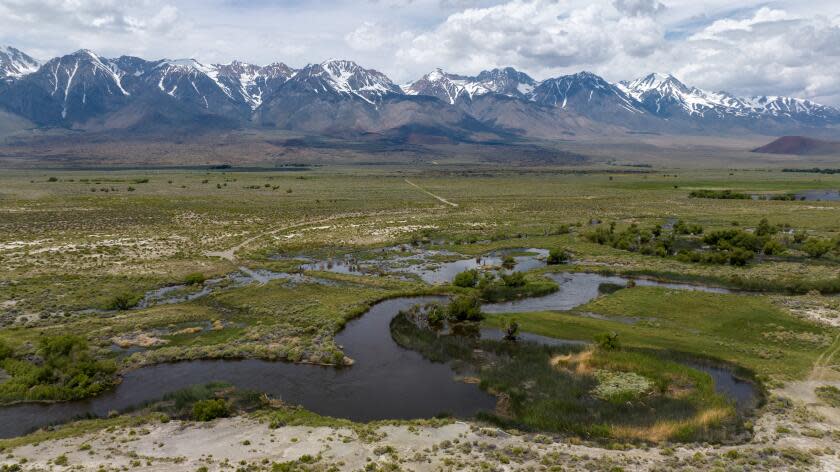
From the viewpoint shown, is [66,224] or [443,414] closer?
[443,414]

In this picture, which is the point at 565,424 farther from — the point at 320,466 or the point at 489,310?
the point at 489,310

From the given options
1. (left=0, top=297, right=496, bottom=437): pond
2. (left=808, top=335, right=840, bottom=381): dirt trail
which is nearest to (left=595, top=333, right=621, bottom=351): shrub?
(left=0, top=297, right=496, bottom=437): pond

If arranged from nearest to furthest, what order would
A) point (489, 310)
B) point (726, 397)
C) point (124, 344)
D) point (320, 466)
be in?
1. point (320, 466)
2. point (726, 397)
3. point (124, 344)
4. point (489, 310)

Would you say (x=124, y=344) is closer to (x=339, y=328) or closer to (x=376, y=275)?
(x=339, y=328)

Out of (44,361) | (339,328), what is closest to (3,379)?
(44,361)

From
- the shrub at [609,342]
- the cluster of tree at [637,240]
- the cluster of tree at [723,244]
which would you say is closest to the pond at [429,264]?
the cluster of tree at [637,240]

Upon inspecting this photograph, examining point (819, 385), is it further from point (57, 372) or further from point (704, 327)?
point (57, 372)

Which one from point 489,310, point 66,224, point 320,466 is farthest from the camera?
point 66,224
